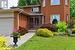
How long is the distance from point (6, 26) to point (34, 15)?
9917 millimetres

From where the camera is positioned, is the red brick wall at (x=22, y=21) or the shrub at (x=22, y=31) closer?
the shrub at (x=22, y=31)

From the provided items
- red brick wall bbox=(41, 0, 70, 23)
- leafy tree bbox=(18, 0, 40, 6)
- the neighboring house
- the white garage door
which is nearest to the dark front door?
the neighboring house

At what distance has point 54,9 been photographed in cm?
4266

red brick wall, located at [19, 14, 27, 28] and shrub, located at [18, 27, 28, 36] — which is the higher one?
red brick wall, located at [19, 14, 27, 28]

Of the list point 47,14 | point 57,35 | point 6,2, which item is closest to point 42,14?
point 47,14

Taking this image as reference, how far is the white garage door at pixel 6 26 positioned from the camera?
35.6 meters

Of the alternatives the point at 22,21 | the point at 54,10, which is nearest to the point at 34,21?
the point at 54,10

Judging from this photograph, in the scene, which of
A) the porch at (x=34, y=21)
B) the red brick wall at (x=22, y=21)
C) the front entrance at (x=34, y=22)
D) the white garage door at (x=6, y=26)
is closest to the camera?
the white garage door at (x=6, y=26)

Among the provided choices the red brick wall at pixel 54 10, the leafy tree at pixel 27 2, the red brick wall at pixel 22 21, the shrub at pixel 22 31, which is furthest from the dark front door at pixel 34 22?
the leafy tree at pixel 27 2

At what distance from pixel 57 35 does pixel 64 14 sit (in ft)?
33.3

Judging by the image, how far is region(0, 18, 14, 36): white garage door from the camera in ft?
117

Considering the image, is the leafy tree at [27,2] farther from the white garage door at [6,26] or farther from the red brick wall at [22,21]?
the white garage door at [6,26]

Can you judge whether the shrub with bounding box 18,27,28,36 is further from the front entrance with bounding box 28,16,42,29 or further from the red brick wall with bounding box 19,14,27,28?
the front entrance with bounding box 28,16,42,29

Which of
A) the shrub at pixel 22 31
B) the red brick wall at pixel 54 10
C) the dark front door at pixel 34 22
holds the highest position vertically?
the red brick wall at pixel 54 10
